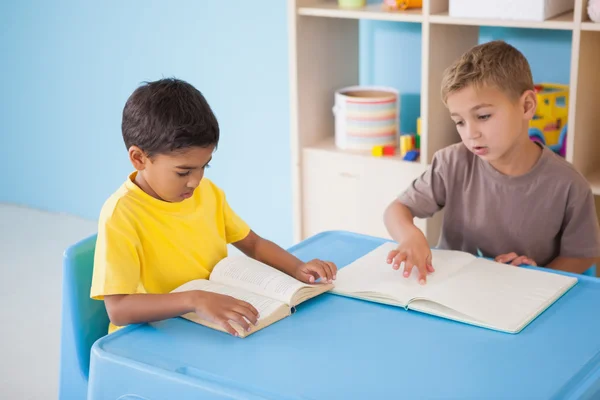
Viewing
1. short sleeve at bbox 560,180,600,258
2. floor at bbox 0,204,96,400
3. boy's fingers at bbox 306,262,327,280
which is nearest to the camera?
boy's fingers at bbox 306,262,327,280

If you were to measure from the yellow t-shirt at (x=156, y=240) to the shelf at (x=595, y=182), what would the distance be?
1076 mm

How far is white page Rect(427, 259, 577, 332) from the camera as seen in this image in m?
1.35

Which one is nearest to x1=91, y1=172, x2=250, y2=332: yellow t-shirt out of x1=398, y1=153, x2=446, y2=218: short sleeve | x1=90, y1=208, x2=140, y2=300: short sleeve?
x1=90, y1=208, x2=140, y2=300: short sleeve

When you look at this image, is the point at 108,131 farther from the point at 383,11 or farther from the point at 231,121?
the point at 383,11

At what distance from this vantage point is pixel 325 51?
2.73 meters

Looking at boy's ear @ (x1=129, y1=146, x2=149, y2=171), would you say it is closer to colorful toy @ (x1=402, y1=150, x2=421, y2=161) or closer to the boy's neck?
the boy's neck

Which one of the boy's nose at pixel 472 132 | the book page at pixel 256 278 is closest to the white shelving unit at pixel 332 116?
the boy's nose at pixel 472 132

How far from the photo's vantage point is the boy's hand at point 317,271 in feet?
5.00

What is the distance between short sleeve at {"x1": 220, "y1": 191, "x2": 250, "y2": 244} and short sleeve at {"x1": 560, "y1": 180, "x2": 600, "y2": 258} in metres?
0.67

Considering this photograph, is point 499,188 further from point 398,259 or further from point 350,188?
point 350,188

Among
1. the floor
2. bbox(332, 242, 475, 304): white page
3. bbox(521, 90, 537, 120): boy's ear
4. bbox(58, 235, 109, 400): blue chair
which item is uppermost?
bbox(521, 90, 537, 120): boy's ear

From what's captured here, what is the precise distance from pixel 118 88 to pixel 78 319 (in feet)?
7.00

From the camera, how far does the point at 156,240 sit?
1.48m

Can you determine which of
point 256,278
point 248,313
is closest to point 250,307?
point 248,313
